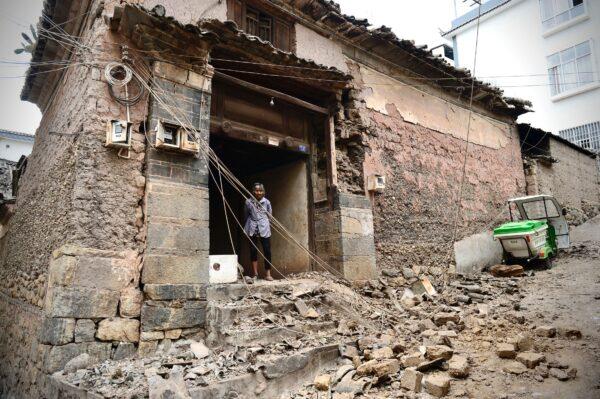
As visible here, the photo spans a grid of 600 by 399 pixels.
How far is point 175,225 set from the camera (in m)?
4.68

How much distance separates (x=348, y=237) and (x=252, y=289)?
225 centimetres

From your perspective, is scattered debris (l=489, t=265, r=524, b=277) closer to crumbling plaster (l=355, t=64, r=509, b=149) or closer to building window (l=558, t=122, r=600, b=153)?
crumbling plaster (l=355, t=64, r=509, b=149)

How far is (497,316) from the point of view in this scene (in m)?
5.18

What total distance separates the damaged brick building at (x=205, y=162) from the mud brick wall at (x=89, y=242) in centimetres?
2

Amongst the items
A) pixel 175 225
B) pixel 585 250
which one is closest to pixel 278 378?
pixel 175 225

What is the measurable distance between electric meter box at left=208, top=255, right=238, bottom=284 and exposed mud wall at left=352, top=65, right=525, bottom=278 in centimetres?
307

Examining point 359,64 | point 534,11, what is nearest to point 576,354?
point 359,64

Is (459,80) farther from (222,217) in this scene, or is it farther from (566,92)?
(566,92)

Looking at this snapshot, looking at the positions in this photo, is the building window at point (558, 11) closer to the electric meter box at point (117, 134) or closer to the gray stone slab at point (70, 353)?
the electric meter box at point (117, 134)

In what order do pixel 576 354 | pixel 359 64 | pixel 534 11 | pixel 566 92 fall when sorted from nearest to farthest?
1. pixel 576 354
2. pixel 359 64
3. pixel 566 92
4. pixel 534 11

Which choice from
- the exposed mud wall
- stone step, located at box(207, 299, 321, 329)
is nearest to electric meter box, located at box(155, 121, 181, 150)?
stone step, located at box(207, 299, 321, 329)

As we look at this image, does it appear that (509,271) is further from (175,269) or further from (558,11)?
(558,11)

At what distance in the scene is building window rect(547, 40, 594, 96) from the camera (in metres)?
13.5

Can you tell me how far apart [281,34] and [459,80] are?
4975 millimetres
